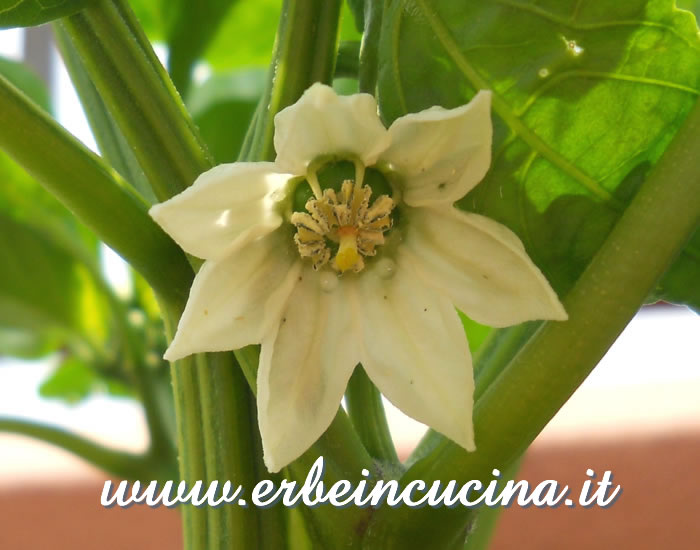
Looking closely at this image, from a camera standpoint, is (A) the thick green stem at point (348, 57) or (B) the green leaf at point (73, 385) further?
(B) the green leaf at point (73, 385)

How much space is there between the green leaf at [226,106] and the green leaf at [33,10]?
359mm

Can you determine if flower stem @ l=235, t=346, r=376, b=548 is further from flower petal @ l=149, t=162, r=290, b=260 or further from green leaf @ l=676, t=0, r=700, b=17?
green leaf @ l=676, t=0, r=700, b=17

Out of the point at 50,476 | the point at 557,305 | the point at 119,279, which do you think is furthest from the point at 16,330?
the point at 557,305

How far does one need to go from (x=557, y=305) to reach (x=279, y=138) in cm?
11

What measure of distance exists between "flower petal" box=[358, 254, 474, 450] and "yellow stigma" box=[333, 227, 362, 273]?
2cm

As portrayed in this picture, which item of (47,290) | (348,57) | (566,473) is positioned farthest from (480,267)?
(566,473)

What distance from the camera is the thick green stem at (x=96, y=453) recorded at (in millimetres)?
668

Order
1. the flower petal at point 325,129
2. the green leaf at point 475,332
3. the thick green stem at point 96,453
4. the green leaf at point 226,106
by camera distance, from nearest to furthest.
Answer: the flower petal at point 325,129
the green leaf at point 475,332
the thick green stem at point 96,453
the green leaf at point 226,106

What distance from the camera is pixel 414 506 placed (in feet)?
1.11

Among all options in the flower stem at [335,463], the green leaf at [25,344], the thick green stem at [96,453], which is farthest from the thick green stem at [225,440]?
the green leaf at [25,344]

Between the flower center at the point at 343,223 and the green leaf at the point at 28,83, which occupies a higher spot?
the green leaf at the point at 28,83

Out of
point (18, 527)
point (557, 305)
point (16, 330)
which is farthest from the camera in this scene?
point (18, 527)

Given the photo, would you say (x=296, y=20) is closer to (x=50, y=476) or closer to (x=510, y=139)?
(x=510, y=139)

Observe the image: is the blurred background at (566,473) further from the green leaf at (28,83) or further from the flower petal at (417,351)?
the flower petal at (417,351)
